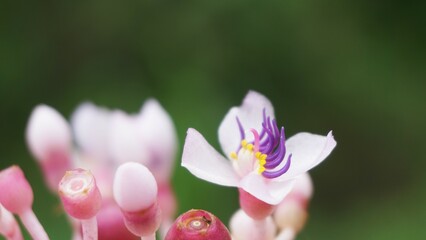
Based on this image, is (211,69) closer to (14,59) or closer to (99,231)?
(14,59)

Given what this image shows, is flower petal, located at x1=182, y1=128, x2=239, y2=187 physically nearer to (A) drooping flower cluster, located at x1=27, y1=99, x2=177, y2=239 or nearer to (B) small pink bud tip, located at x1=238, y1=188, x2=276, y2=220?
(B) small pink bud tip, located at x1=238, y1=188, x2=276, y2=220

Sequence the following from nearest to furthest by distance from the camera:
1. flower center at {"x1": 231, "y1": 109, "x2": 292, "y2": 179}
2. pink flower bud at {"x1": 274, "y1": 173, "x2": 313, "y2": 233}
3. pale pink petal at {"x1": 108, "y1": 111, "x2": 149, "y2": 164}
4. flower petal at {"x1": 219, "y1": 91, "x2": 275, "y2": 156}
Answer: flower center at {"x1": 231, "y1": 109, "x2": 292, "y2": 179}, flower petal at {"x1": 219, "y1": 91, "x2": 275, "y2": 156}, pink flower bud at {"x1": 274, "y1": 173, "x2": 313, "y2": 233}, pale pink petal at {"x1": 108, "y1": 111, "x2": 149, "y2": 164}

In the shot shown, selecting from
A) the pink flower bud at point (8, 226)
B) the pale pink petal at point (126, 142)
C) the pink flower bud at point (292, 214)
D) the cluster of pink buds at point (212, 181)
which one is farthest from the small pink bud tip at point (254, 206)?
the pale pink petal at point (126, 142)

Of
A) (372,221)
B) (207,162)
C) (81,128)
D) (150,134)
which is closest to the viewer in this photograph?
(207,162)

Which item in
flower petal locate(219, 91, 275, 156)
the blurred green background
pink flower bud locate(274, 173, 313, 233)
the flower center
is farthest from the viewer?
the blurred green background

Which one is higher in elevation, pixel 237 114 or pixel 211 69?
pixel 237 114

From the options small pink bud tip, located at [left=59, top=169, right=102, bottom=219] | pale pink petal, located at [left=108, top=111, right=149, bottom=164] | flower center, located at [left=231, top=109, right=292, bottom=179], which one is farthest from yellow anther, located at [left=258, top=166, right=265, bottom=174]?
pale pink petal, located at [left=108, top=111, right=149, bottom=164]

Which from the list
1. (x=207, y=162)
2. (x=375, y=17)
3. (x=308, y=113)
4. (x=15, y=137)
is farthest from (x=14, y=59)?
(x=207, y=162)
